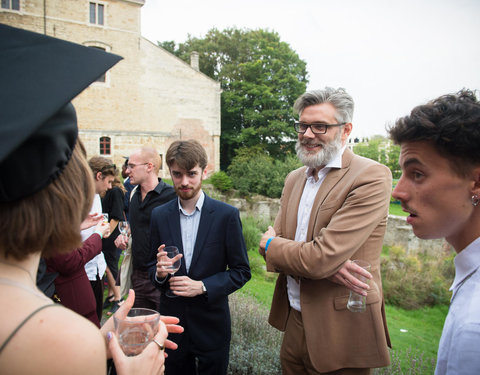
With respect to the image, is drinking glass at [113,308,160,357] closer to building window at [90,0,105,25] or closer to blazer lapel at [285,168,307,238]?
blazer lapel at [285,168,307,238]

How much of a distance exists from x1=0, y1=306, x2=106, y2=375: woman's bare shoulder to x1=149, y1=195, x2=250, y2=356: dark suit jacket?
1.78 metres

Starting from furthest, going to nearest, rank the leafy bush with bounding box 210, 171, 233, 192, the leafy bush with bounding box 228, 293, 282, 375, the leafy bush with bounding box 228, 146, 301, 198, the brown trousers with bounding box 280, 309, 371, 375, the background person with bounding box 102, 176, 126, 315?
1. the leafy bush with bounding box 210, 171, 233, 192
2. the leafy bush with bounding box 228, 146, 301, 198
3. the background person with bounding box 102, 176, 126, 315
4. the leafy bush with bounding box 228, 293, 282, 375
5. the brown trousers with bounding box 280, 309, 371, 375

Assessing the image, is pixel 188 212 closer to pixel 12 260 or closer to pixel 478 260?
pixel 12 260

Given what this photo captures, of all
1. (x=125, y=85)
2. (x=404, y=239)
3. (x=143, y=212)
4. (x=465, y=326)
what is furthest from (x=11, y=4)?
(x=465, y=326)

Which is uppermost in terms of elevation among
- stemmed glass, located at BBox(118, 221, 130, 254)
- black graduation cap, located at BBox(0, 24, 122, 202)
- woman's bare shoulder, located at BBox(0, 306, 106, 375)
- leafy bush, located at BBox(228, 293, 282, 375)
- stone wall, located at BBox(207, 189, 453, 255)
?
black graduation cap, located at BBox(0, 24, 122, 202)

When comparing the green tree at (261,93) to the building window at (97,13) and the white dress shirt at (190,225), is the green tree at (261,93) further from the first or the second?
the white dress shirt at (190,225)

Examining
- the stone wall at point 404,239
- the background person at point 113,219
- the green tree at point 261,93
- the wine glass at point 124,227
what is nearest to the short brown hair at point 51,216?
the wine glass at point 124,227

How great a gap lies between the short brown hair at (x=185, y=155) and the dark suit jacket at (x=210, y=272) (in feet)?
1.32

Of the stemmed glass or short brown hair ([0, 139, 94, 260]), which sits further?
the stemmed glass

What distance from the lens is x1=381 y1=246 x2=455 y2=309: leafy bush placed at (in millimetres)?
8406

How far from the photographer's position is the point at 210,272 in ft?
9.48

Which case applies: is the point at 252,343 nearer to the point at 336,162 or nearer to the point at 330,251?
the point at 330,251

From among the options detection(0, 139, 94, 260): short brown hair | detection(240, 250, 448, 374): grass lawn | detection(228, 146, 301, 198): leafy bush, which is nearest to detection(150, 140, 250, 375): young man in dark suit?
detection(0, 139, 94, 260): short brown hair

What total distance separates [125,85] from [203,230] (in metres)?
25.6
